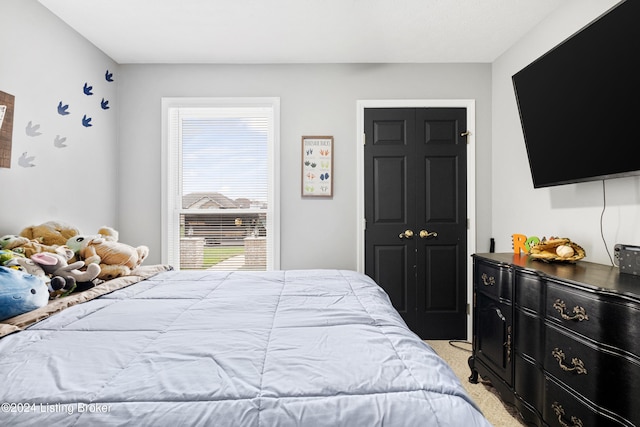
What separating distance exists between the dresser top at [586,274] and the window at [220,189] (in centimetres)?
206

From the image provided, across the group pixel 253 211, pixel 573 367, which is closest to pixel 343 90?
pixel 253 211

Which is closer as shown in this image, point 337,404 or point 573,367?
point 337,404

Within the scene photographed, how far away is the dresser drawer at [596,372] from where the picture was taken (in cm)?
130

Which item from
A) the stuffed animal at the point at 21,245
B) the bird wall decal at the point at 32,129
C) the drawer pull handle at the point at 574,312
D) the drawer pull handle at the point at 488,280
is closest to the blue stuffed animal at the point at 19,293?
the stuffed animal at the point at 21,245

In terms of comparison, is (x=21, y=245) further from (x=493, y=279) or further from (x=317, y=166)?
(x=493, y=279)

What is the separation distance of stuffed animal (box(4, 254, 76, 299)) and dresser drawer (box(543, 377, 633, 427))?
250 cm

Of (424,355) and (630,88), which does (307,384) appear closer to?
(424,355)

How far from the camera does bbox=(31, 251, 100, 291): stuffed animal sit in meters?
1.81

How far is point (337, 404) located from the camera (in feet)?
2.68

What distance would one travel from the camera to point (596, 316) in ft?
4.71

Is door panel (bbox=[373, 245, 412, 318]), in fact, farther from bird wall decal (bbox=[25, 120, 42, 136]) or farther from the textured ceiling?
bird wall decal (bbox=[25, 120, 42, 136])

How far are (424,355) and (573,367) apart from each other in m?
1.01

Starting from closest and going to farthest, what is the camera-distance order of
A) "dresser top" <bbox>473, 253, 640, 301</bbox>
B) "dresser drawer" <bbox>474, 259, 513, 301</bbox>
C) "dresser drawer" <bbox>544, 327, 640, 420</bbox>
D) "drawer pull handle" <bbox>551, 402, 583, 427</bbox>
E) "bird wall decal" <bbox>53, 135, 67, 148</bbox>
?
"dresser drawer" <bbox>544, 327, 640, 420</bbox> < "dresser top" <bbox>473, 253, 640, 301</bbox> < "drawer pull handle" <bbox>551, 402, 583, 427</bbox> < "dresser drawer" <bbox>474, 259, 513, 301</bbox> < "bird wall decal" <bbox>53, 135, 67, 148</bbox>

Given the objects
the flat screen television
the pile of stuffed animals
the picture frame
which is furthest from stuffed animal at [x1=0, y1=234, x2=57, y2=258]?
the flat screen television
